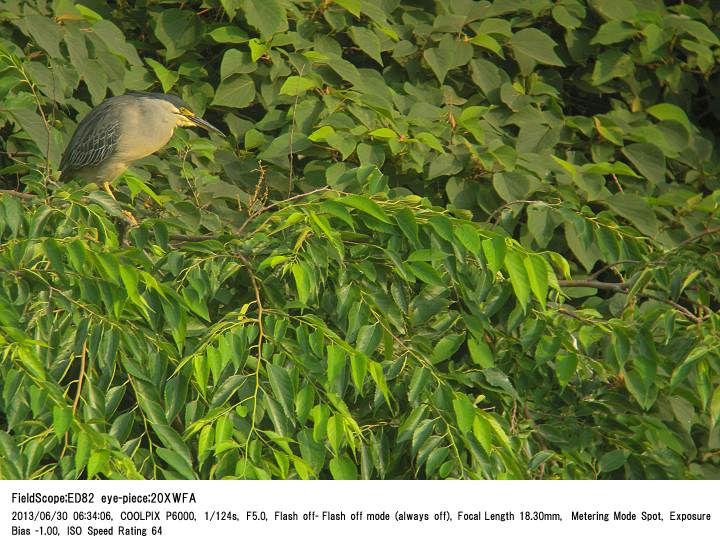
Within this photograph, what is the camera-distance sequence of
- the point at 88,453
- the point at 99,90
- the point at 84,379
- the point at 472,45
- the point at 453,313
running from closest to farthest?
1. the point at 88,453
2. the point at 84,379
3. the point at 453,313
4. the point at 99,90
5. the point at 472,45

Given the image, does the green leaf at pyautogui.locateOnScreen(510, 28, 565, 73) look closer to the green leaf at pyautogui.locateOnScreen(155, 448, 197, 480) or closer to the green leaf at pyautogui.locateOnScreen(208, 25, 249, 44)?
the green leaf at pyautogui.locateOnScreen(208, 25, 249, 44)

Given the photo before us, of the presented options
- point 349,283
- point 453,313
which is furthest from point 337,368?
point 453,313

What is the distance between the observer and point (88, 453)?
1685 millimetres

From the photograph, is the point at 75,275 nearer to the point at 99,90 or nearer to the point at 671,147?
the point at 99,90

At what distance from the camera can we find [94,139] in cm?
329

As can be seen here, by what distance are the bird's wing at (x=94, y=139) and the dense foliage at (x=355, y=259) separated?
0.10m

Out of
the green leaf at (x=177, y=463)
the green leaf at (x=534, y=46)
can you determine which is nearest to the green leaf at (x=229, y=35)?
the green leaf at (x=534, y=46)

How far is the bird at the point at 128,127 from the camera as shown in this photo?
321 centimetres

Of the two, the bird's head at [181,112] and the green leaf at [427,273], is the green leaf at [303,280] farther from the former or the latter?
the bird's head at [181,112]

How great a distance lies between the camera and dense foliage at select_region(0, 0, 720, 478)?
73.4 inches

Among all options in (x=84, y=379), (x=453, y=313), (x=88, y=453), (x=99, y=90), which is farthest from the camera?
(x=99, y=90)

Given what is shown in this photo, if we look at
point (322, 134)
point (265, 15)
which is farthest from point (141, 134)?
point (322, 134)

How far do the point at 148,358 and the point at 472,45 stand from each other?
1.93 meters
